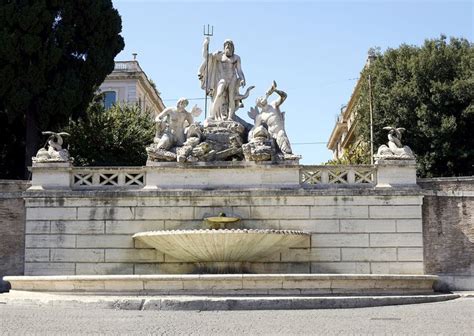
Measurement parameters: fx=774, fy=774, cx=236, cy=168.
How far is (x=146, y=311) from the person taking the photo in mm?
16359

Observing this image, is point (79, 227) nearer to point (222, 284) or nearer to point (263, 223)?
point (263, 223)

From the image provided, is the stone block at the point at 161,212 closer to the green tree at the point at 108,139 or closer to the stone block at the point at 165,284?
the stone block at the point at 165,284

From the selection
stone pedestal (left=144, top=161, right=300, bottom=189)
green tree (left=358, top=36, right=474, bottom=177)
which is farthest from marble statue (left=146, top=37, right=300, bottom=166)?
green tree (left=358, top=36, right=474, bottom=177)

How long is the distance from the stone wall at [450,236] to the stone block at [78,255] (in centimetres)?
955

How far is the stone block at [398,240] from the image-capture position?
22203 millimetres

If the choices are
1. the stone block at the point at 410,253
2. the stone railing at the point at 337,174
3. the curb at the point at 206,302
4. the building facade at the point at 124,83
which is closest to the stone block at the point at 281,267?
the stone railing at the point at 337,174

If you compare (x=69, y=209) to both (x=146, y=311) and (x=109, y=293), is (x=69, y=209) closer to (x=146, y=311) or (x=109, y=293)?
(x=109, y=293)

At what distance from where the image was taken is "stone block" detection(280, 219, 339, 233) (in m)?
22.4

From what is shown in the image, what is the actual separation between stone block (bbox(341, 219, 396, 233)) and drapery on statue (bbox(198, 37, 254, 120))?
510 centimetres

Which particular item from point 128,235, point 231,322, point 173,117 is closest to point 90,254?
point 128,235

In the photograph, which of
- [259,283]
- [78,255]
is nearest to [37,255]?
[78,255]

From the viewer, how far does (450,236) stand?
22.9 metres

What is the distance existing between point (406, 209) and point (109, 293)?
905 centimetres

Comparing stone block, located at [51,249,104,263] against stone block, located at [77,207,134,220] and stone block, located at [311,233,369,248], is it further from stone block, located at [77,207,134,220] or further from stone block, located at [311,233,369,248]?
stone block, located at [311,233,369,248]
